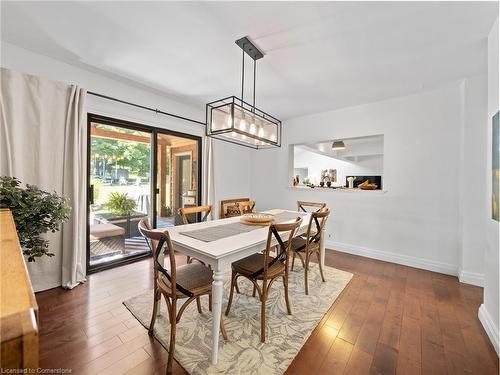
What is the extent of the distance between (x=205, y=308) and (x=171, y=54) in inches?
103

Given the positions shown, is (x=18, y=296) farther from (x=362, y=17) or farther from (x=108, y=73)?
(x=108, y=73)

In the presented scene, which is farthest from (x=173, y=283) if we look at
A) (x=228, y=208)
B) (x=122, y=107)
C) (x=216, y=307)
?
(x=228, y=208)

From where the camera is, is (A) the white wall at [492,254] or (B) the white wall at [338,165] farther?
(B) the white wall at [338,165]

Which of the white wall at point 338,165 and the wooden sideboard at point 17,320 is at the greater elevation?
the white wall at point 338,165

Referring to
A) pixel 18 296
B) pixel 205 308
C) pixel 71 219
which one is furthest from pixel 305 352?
pixel 71 219

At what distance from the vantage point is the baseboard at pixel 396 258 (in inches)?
117

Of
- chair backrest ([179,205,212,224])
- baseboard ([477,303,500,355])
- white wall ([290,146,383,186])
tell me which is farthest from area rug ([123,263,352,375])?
white wall ([290,146,383,186])

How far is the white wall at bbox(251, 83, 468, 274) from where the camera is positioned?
2.95 meters

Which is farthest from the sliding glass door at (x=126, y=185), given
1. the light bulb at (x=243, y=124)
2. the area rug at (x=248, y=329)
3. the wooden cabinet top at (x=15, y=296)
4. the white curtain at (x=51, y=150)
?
the wooden cabinet top at (x=15, y=296)

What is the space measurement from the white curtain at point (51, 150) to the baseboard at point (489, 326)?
393cm

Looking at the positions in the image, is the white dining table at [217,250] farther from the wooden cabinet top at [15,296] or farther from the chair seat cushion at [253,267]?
the wooden cabinet top at [15,296]

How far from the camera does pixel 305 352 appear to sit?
1587 mm

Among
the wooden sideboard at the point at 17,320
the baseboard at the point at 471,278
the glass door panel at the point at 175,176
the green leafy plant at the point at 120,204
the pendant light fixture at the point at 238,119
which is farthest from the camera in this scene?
the glass door panel at the point at 175,176

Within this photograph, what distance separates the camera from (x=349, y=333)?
1.79 meters
